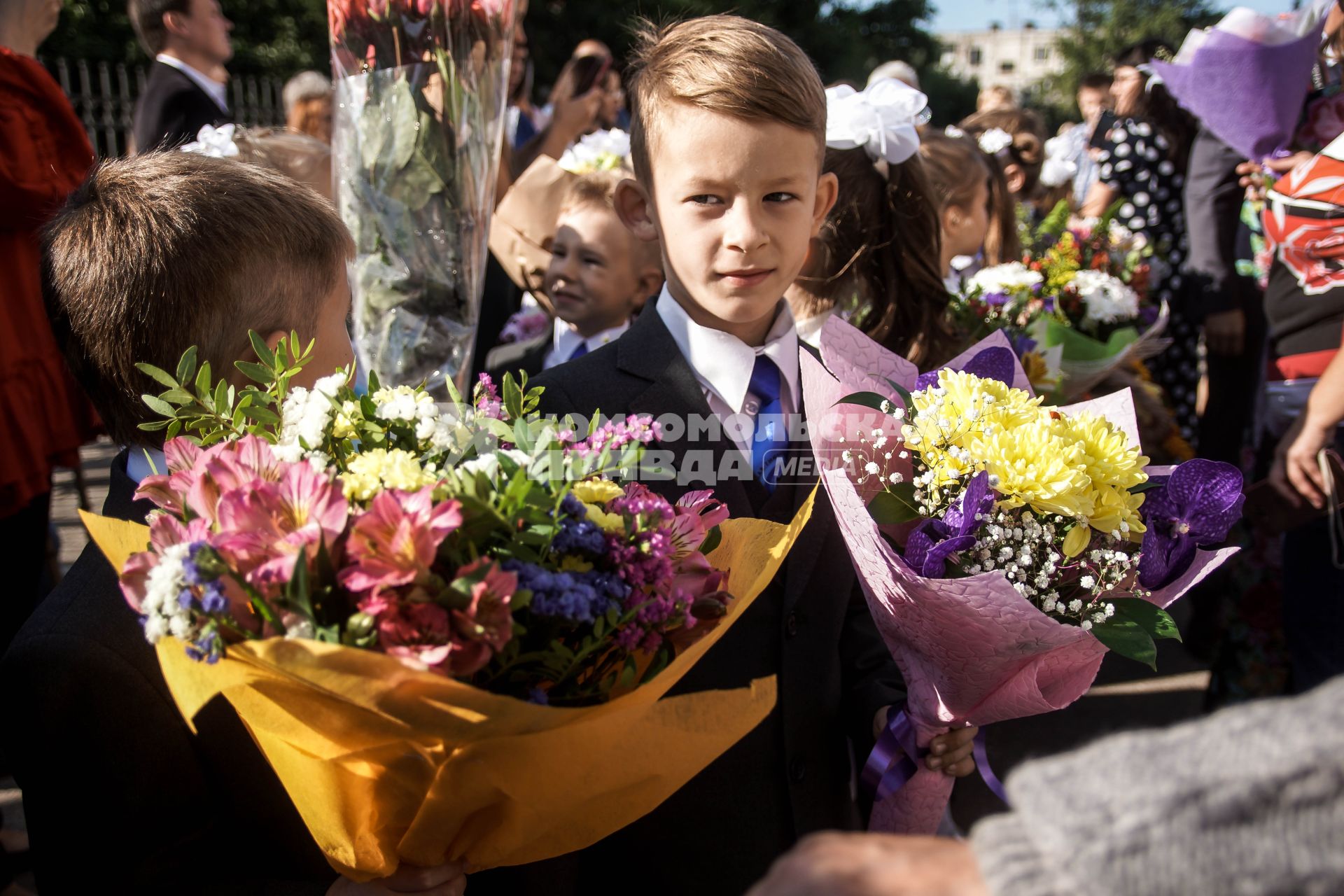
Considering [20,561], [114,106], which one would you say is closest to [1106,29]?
[114,106]

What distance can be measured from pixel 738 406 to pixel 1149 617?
83cm

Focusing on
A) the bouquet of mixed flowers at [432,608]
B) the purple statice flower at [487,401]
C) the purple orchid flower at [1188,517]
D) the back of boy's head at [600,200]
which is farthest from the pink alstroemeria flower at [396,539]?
the back of boy's head at [600,200]

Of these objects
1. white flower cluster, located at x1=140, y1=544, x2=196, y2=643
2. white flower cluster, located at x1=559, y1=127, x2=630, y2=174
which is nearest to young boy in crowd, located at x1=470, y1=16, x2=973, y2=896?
white flower cluster, located at x1=140, y1=544, x2=196, y2=643

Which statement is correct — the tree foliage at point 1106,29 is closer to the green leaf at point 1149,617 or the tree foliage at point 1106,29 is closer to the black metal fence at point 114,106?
the black metal fence at point 114,106

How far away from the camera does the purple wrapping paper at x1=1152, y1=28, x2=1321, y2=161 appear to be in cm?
325

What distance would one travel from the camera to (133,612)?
133 centimetres

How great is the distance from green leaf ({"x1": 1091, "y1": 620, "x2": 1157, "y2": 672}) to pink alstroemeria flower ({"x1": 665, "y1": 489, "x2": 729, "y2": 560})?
59cm

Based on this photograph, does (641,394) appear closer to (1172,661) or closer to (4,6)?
(4,6)

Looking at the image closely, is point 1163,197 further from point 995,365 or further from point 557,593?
point 557,593

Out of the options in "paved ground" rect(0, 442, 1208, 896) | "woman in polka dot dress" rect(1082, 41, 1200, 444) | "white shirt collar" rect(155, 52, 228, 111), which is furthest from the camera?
"woman in polka dot dress" rect(1082, 41, 1200, 444)

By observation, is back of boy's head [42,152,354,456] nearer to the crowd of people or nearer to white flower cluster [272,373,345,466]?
the crowd of people

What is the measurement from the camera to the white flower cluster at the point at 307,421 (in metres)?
1.11

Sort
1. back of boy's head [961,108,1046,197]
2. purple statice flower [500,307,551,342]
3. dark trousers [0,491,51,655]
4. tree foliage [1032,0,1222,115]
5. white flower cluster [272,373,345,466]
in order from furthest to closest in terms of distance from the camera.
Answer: tree foliage [1032,0,1222,115] → back of boy's head [961,108,1046,197] → purple statice flower [500,307,551,342] → dark trousers [0,491,51,655] → white flower cluster [272,373,345,466]

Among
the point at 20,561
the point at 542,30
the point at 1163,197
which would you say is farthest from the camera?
the point at 542,30
